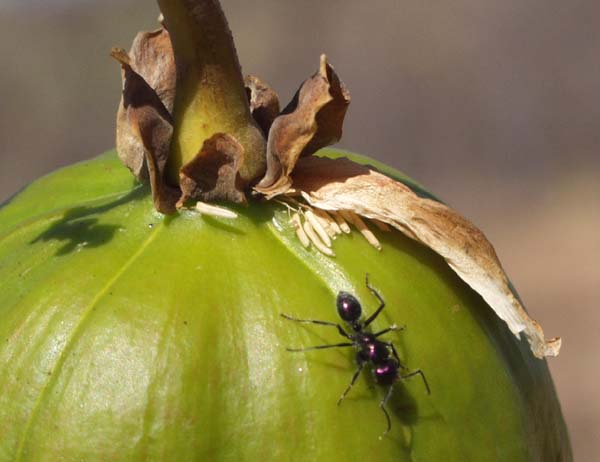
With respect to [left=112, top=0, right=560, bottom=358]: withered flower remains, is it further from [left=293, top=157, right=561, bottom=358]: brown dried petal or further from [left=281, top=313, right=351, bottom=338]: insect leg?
[left=281, top=313, right=351, bottom=338]: insect leg

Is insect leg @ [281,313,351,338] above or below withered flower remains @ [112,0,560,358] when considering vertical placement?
below

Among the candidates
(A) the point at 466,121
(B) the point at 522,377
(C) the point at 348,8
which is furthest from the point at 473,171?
(B) the point at 522,377

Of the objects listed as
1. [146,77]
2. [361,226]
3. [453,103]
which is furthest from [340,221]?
[453,103]

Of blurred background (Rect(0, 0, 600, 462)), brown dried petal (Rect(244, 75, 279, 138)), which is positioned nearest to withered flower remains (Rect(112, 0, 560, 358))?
brown dried petal (Rect(244, 75, 279, 138))

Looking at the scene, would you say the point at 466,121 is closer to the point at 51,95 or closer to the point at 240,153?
the point at 51,95

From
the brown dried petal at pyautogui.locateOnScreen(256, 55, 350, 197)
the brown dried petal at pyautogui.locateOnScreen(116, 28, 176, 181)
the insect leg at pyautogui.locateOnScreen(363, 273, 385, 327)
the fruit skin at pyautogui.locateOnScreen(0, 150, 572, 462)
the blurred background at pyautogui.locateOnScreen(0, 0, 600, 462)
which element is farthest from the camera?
the blurred background at pyautogui.locateOnScreen(0, 0, 600, 462)

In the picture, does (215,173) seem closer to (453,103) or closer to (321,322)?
(321,322)

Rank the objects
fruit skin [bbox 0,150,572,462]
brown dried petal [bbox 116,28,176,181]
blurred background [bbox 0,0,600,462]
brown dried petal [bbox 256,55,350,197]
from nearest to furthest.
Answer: fruit skin [bbox 0,150,572,462] < brown dried petal [bbox 256,55,350,197] < brown dried petal [bbox 116,28,176,181] < blurred background [bbox 0,0,600,462]
